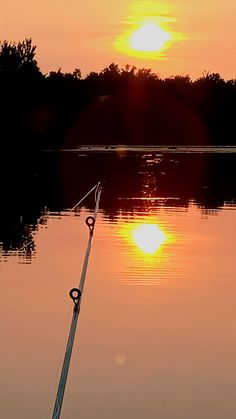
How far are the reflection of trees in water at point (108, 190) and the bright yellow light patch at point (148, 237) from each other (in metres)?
1.79

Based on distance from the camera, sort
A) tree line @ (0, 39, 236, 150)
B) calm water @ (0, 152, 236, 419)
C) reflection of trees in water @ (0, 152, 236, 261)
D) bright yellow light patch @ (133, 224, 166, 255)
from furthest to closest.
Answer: tree line @ (0, 39, 236, 150), reflection of trees in water @ (0, 152, 236, 261), bright yellow light patch @ (133, 224, 166, 255), calm water @ (0, 152, 236, 419)

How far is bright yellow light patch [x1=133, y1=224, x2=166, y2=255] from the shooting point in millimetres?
19288

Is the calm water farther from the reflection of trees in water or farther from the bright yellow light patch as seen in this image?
the reflection of trees in water

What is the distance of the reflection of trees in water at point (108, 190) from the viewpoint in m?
A: 25.0

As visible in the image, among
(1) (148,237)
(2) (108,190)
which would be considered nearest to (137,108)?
(2) (108,190)

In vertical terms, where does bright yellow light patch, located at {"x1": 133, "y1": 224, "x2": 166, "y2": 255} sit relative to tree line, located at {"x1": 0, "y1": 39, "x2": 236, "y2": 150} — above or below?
below

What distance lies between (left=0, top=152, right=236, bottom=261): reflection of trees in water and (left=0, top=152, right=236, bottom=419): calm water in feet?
0.77

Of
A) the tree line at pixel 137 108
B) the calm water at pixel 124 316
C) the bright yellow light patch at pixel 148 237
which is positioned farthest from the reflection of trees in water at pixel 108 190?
the tree line at pixel 137 108

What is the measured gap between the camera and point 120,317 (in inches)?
508

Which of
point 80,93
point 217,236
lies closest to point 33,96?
point 80,93

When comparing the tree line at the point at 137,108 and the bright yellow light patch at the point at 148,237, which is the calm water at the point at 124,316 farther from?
the tree line at the point at 137,108

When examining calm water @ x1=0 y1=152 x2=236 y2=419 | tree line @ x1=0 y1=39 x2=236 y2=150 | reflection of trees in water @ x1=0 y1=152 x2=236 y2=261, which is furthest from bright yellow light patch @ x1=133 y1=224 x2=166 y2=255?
tree line @ x1=0 y1=39 x2=236 y2=150

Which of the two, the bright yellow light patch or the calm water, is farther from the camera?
the bright yellow light patch

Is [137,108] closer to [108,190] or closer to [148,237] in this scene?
[108,190]
